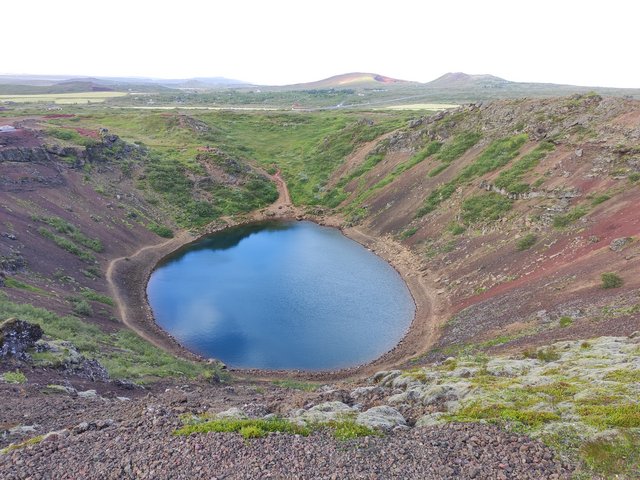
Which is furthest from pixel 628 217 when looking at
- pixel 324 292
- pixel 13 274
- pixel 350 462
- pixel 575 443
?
pixel 13 274

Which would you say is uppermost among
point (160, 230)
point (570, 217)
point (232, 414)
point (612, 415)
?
point (612, 415)

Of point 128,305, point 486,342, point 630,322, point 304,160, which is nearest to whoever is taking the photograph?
point 630,322

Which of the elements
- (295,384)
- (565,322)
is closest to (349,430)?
(295,384)

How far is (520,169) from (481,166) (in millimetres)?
7104

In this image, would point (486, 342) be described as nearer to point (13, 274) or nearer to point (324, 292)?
point (324, 292)

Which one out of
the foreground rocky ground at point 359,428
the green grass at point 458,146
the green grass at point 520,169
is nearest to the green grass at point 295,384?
the foreground rocky ground at point 359,428

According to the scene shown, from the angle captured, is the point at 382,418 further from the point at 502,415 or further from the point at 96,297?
the point at 96,297

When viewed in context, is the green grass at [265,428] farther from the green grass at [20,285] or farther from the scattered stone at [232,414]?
the green grass at [20,285]

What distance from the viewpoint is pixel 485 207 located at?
184ft

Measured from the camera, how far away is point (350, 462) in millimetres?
13531

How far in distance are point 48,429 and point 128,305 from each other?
3052 cm

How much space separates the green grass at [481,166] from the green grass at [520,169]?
3001 mm

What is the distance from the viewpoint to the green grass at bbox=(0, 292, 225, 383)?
90.2 ft

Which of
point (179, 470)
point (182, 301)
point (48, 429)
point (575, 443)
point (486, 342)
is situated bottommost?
point (182, 301)
